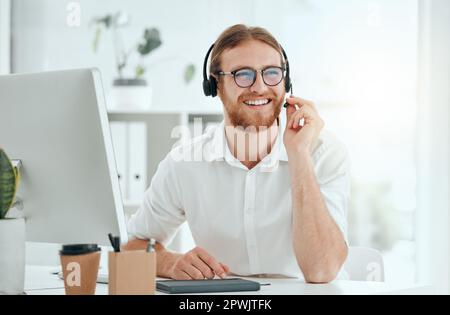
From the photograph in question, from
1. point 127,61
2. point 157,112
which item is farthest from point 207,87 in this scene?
point 127,61

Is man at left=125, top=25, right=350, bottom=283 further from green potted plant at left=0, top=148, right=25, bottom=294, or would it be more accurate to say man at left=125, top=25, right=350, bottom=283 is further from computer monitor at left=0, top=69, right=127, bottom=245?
green potted plant at left=0, top=148, right=25, bottom=294

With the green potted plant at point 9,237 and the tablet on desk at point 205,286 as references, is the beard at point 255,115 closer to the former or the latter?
the tablet on desk at point 205,286

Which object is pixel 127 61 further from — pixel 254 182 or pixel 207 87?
pixel 254 182

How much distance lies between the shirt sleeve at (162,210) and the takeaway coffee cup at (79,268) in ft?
2.31

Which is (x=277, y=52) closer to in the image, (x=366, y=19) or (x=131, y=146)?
(x=131, y=146)

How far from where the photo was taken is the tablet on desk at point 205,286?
55.2 inches

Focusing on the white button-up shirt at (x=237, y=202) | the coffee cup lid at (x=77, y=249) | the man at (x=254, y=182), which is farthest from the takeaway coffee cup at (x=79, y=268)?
the white button-up shirt at (x=237, y=202)

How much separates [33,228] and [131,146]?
5.47 ft

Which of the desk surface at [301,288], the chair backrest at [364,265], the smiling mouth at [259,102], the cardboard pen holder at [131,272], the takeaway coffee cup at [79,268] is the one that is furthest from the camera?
the smiling mouth at [259,102]

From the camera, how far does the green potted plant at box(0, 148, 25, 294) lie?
1.29 m

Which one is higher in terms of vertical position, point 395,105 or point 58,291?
point 395,105

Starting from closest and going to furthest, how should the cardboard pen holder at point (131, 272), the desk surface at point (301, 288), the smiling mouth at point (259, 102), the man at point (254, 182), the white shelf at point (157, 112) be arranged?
1. the cardboard pen holder at point (131, 272)
2. the desk surface at point (301, 288)
3. the man at point (254, 182)
4. the smiling mouth at point (259, 102)
5. the white shelf at point (157, 112)
